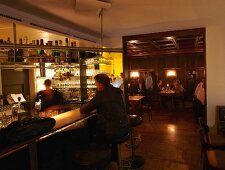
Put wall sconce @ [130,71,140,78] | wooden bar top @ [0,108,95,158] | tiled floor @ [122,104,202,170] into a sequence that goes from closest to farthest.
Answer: wooden bar top @ [0,108,95,158] → tiled floor @ [122,104,202,170] → wall sconce @ [130,71,140,78]

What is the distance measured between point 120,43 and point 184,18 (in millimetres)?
1854

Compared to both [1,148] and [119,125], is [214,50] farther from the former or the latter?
[1,148]

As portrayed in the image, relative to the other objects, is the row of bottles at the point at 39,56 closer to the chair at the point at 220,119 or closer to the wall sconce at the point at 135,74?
the chair at the point at 220,119

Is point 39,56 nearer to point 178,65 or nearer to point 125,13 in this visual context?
point 125,13

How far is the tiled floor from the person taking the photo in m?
3.58

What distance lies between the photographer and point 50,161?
100 inches

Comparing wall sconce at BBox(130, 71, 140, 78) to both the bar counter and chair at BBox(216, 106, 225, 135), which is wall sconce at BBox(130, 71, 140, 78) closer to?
chair at BBox(216, 106, 225, 135)

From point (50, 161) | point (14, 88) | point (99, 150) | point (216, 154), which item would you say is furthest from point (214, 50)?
point (14, 88)

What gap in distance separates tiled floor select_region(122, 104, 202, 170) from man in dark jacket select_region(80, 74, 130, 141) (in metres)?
1.24

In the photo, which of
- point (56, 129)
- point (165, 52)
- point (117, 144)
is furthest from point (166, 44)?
point (56, 129)

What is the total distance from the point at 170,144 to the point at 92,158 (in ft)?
9.71

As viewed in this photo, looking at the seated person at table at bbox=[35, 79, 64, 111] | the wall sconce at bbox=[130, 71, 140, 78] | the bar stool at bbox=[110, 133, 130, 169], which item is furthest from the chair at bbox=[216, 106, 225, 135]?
the wall sconce at bbox=[130, 71, 140, 78]

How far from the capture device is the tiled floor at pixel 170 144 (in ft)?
11.7

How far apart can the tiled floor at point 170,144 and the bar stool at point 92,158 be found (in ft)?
5.26
